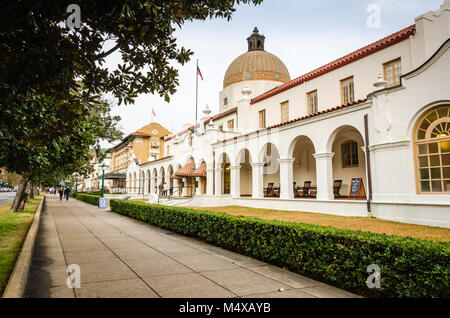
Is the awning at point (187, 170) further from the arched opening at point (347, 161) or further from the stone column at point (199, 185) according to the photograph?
the arched opening at point (347, 161)

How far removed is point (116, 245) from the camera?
919cm

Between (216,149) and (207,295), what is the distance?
768 inches

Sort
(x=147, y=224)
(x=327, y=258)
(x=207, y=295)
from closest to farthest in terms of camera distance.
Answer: (x=207, y=295), (x=327, y=258), (x=147, y=224)

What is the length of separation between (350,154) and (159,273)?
15.7m

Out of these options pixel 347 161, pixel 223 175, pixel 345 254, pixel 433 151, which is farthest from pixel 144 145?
pixel 345 254

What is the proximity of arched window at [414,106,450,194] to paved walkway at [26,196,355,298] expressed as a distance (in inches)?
307

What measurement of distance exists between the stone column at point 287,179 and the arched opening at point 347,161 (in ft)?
9.31

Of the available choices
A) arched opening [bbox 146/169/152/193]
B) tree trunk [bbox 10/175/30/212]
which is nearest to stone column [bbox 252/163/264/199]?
tree trunk [bbox 10/175/30/212]

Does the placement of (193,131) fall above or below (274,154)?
above

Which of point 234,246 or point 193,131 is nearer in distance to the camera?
point 234,246

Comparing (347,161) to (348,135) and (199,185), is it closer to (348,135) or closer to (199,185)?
(348,135)

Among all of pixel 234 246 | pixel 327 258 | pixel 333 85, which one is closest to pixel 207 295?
pixel 327 258

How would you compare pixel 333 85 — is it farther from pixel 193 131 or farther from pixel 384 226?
pixel 193 131

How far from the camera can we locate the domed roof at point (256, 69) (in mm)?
29844
